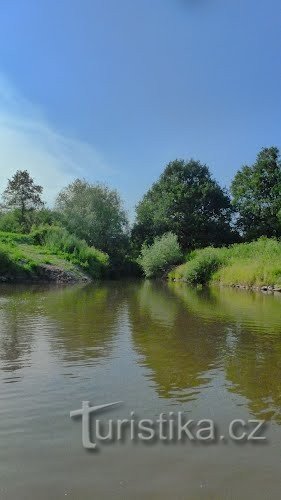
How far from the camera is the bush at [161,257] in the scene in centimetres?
4509

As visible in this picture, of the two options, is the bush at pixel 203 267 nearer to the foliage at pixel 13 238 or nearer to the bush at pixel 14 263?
the bush at pixel 14 263

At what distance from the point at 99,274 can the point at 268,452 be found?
3521 cm

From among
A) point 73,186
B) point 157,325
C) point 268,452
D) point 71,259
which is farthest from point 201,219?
point 268,452

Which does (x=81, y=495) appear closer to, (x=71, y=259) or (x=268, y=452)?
(x=268, y=452)

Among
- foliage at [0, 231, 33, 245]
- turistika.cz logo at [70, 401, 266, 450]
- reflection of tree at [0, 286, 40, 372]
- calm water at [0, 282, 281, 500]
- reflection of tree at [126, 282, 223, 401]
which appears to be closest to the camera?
calm water at [0, 282, 281, 500]

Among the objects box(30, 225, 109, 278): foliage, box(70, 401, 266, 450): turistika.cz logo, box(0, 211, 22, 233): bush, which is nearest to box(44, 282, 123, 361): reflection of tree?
box(70, 401, 266, 450): turistika.cz logo

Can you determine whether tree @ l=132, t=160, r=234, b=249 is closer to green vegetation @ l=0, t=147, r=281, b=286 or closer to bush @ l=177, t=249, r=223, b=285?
green vegetation @ l=0, t=147, r=281, b=286

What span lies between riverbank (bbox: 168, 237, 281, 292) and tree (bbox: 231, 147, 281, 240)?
1179 cm

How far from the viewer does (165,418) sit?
199 inches

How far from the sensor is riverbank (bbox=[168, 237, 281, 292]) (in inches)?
1188

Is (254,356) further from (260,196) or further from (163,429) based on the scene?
(260,196)

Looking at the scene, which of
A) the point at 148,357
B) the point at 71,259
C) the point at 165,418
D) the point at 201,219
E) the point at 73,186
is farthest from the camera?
the point at 73,186

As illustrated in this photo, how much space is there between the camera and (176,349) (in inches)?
347

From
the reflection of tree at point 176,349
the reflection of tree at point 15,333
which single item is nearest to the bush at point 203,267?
the reflection of tree at point 15,333
